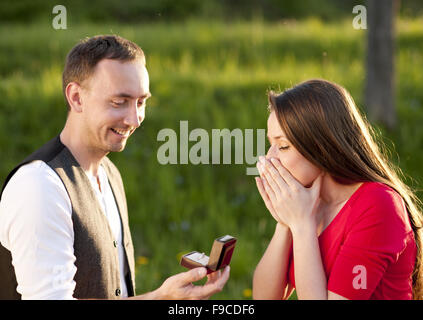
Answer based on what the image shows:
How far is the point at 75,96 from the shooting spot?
97.9 inches

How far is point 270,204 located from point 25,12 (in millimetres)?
11664

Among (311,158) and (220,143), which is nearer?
(311,158)

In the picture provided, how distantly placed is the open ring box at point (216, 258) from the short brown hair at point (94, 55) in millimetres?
816

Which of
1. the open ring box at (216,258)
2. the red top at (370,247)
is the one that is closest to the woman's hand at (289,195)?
the red top at (370,247)

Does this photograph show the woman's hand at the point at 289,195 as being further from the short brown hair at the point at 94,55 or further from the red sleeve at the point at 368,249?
the short brown hair at the point at 94,55

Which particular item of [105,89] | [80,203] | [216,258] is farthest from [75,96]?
[216,258]

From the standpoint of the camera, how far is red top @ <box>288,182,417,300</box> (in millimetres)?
2119

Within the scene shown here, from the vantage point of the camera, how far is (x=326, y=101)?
2.26 metres

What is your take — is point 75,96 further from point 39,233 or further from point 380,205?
point 380,205

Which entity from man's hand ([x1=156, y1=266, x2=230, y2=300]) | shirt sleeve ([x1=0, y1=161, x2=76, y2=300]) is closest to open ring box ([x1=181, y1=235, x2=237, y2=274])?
man's hand ([x1=156, y1=266, x2=230, y2=300])

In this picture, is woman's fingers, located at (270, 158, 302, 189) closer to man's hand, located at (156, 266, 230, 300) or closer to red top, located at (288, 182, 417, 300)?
red top, located at (288, 182, 417, 300)

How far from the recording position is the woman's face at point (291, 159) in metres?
2.29
